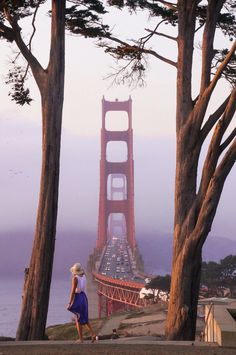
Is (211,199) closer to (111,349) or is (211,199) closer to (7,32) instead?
(111,349)

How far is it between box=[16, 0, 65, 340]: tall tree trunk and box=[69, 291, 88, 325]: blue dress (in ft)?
4.08

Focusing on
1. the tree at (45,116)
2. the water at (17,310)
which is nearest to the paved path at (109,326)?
the tree at (45,116)

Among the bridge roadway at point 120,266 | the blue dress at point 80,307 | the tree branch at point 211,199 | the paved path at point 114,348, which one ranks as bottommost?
the bridge roadway at point 120,266

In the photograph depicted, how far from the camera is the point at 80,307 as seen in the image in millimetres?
8344

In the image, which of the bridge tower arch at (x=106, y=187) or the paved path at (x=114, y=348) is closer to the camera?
the paved path at (x=114, y=348)

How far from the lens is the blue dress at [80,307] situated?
830 centimetres

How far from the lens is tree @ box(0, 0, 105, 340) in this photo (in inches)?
375

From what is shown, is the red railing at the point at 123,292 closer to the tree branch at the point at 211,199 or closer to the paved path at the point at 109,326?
the paved path at the point at 109,326

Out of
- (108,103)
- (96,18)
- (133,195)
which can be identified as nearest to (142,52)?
(96,18)

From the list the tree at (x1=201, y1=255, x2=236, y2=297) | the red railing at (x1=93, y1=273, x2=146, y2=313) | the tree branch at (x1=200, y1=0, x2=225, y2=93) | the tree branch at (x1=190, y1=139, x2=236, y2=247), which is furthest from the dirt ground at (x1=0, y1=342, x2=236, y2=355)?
the red railing at (x1=93, y1=273, x2=146, y2=313)

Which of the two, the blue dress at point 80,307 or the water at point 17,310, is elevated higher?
the blue dress at point 80,307

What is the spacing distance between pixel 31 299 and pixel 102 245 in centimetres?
6669

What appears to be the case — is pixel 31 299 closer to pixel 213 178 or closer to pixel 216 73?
pixel 213 178

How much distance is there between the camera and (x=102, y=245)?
7600cm
